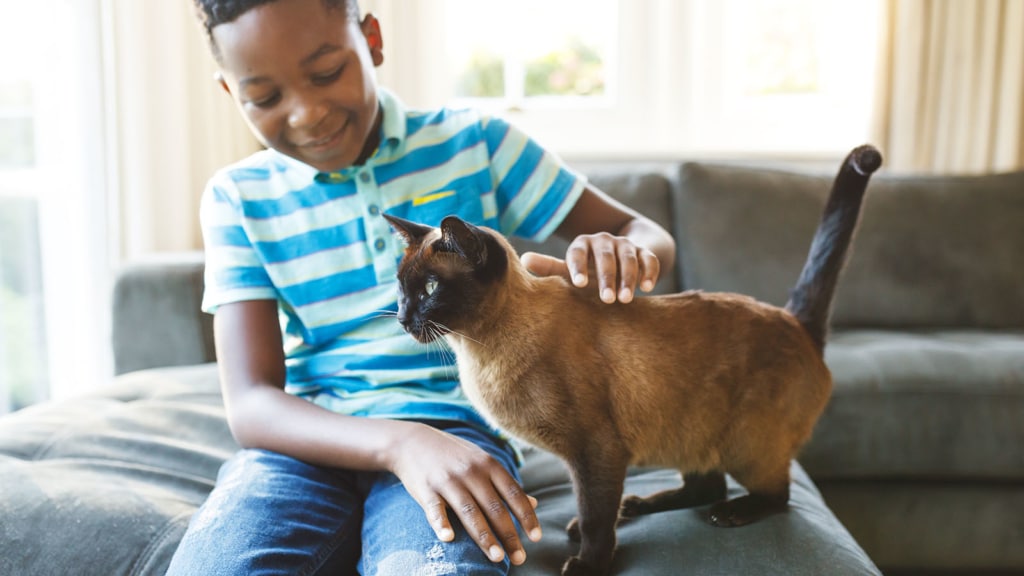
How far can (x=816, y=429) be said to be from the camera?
63.8 inches

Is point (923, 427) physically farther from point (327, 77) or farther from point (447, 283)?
point (327, 77)

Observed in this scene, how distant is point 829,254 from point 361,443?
638mm

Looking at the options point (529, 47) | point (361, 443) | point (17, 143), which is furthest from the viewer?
point (529, 47)

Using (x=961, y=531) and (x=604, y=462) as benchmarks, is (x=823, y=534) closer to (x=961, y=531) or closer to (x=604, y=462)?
(x=604, y=462)

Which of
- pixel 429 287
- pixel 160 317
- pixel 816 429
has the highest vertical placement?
pixel 429 287

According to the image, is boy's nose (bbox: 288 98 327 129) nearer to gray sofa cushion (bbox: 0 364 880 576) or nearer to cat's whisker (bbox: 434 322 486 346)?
cat's whisker (bbox: 434 322 486 346)

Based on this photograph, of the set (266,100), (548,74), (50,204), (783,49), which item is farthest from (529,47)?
(266,100)

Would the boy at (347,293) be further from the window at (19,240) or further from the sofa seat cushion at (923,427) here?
the window at (19,240)

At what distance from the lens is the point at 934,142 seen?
2568 mm

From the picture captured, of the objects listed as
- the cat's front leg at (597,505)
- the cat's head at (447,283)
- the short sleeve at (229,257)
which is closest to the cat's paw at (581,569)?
the cat's front leg at (597,505)

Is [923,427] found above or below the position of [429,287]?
below

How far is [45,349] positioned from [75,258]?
266mm

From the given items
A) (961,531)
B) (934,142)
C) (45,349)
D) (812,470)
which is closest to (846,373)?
(812,470)

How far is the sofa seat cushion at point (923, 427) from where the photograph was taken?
1609 mm
